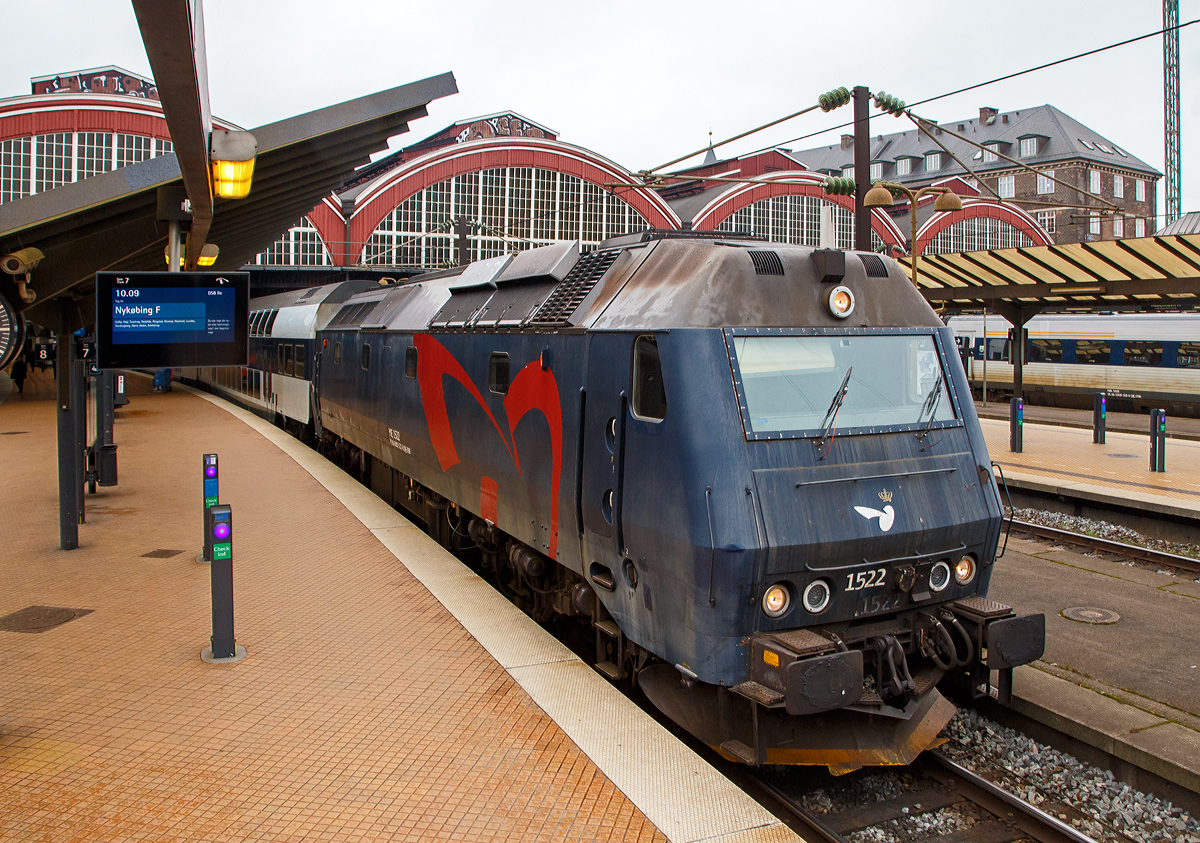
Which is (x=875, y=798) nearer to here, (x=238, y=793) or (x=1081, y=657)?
(x=1081, y=657)

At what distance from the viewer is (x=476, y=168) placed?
48156mm

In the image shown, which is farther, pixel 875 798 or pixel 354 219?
pixel 354 219

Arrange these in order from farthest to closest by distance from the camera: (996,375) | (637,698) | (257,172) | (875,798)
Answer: (996,375) < (257,172) < (637,698) < (875,798)

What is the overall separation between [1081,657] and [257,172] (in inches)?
394

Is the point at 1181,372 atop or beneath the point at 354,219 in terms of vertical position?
beneath

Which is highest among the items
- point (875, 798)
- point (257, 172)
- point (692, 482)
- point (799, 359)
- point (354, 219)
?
point (354, 219)

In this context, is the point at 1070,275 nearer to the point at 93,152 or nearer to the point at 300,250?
the point at 300,250

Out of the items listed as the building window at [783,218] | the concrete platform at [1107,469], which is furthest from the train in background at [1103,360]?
the building window at [783,218]

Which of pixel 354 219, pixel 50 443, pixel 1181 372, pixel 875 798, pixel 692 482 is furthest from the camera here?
pixel 354 219

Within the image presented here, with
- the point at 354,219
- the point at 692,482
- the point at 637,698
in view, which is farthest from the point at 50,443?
the point at 354,219

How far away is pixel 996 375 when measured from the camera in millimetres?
36406

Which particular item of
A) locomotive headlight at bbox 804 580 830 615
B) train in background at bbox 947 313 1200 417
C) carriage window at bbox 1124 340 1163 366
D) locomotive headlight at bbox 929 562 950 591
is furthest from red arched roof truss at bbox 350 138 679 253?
locomotive headlight at bbox 804 580 830 615

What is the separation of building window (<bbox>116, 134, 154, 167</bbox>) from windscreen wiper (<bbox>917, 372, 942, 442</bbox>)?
44274mm

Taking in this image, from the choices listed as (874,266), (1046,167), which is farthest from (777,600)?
(1046,167)
